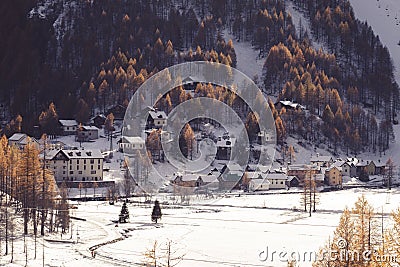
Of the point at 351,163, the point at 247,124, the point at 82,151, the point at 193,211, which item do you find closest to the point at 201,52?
the point at 247,124

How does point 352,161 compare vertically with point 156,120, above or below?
below

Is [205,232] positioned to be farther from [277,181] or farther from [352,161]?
[352,161]

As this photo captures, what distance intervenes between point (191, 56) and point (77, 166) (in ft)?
192

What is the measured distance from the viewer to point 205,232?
173 feet

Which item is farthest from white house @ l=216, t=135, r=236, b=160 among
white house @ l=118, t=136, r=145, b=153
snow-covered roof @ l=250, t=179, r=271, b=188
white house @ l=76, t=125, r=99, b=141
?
white house @ l=76, t=125, r=99, b=141

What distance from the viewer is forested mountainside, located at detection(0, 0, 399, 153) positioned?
12581cm

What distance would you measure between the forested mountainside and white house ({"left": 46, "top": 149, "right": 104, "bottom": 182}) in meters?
25.5

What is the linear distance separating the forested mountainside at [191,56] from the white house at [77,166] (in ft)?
83.6

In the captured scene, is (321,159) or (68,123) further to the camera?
(68,123)

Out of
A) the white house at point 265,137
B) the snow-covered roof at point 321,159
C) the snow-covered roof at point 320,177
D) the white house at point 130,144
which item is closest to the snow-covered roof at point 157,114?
the white house at point 130,144

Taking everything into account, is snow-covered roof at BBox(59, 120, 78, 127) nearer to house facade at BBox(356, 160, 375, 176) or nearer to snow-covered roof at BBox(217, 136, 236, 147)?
snow-covered roof at BBox(217, 136, 236, 147)

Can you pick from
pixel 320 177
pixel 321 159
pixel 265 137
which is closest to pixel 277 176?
pixel 320 177

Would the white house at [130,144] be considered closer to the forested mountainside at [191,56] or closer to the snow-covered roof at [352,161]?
the forested mountainside at [191,56]

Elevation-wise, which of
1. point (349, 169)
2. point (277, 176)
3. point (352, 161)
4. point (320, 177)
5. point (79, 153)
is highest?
point (79, 153)
